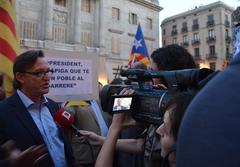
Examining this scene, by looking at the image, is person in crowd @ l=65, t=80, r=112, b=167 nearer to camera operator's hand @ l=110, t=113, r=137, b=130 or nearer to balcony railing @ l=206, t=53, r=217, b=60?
camera operator's hand @ l=110, t=113, r=137, b=130

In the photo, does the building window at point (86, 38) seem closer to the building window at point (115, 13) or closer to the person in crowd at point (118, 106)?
the building window at point (115, 13)

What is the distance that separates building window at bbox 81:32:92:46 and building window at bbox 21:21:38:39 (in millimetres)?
4111

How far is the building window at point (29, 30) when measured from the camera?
21712 mm

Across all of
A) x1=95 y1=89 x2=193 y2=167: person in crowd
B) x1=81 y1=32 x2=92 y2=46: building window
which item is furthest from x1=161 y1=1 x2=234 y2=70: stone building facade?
x1=95 y1=89 x2=193 y2=167: person in crowd

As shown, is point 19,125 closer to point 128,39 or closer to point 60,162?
point 60,162

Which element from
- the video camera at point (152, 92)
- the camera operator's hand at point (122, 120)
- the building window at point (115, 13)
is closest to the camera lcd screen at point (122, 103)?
the video camera at point (152, 92)

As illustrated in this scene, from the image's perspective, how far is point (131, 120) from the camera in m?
1.37

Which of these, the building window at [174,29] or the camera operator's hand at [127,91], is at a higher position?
the building window at [174,29]

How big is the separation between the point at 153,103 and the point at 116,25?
26936 millimetres

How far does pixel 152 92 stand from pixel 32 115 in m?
1.10

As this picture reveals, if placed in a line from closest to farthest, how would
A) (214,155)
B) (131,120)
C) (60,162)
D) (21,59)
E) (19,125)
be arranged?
1. (214,155)
2. (131,120)
3. (19,125)
4. (60,162)
5. (21,59)

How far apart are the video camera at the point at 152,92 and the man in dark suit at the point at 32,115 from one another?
0.71 metres

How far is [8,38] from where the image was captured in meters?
3.00

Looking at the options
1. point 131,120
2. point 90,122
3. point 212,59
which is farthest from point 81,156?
point 212,59
